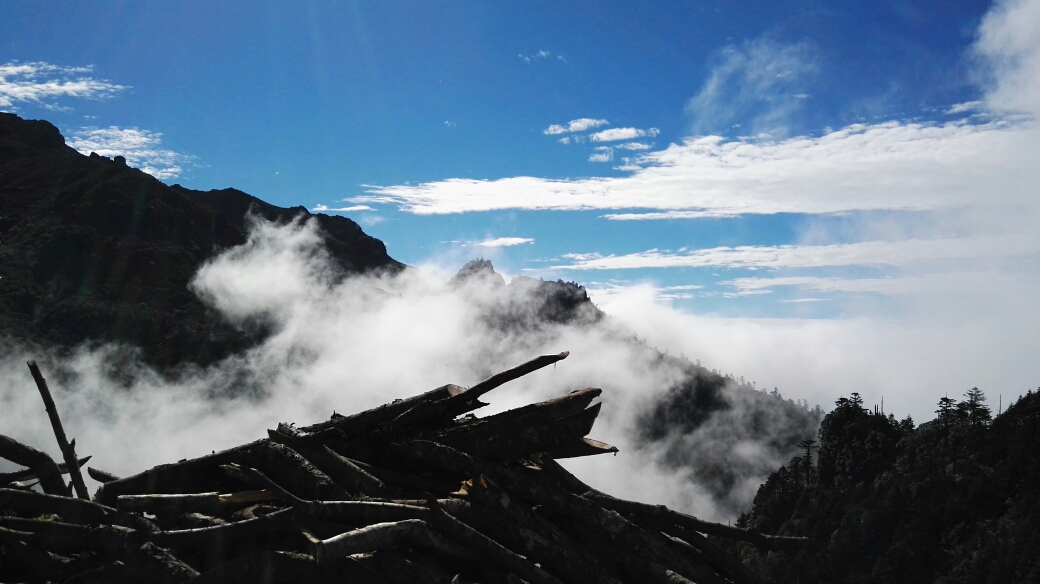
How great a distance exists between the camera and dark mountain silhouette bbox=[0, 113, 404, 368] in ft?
442

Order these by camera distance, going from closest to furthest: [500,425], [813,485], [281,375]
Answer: [500,425] → [813,485] → [281,375]

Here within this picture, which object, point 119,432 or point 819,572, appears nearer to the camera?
point 819,572

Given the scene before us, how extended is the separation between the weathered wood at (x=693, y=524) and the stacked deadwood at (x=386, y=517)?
0.02 metres

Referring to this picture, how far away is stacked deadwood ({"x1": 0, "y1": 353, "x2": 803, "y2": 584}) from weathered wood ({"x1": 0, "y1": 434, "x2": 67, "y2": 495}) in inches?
21.1

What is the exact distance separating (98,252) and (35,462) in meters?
164

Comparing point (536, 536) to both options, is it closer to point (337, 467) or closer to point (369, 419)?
point (337, 467)

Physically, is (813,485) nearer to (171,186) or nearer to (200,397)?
(200,397)

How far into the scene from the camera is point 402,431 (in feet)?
25.5

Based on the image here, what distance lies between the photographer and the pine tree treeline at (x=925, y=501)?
8956 centimetres

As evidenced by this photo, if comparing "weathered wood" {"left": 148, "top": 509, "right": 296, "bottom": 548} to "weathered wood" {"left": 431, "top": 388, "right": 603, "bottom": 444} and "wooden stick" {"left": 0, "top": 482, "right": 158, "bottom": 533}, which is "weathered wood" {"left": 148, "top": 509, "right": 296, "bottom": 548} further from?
"weathered wood" {"left": 431, "top": 388, "right": 603, "bottom": 444}

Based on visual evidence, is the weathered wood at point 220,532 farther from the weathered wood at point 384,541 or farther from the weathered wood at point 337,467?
the weathered wood at point 337,467

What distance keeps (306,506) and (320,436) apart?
7.41 feet

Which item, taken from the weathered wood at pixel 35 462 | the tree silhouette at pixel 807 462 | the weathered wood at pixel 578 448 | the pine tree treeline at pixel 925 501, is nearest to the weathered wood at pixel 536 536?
the weathered wood at pixel 578 448

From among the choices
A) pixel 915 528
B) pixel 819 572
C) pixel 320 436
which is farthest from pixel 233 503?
pixel 915 528
